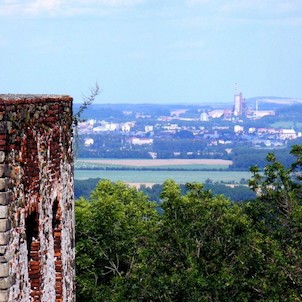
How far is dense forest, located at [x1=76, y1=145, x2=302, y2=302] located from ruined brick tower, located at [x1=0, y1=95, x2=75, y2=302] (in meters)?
7.97

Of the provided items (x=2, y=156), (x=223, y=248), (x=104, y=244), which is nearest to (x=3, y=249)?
(x=2, y=156)

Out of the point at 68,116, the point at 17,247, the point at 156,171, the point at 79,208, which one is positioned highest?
the point at 68,116

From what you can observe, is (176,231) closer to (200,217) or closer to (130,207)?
(200,217)

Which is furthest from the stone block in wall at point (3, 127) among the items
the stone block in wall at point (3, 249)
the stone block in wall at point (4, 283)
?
the stone block in wall at point (4, 283)

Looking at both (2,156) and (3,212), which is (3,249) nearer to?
(3,212)

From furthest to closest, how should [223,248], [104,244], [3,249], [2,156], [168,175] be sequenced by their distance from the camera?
[168,175] < [104,244] < [223,248] < [2,156] < [3,249]

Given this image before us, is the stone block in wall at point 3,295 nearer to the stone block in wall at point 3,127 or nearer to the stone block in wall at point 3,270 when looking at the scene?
the stone block in wall at point 3,270

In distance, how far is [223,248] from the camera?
2234 cm

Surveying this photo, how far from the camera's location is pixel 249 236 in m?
21.6

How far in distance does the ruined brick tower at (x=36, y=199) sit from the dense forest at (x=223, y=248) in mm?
7968

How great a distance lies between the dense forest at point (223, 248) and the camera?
2052cm

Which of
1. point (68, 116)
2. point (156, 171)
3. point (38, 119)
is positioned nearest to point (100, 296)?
A: point (68, 116)

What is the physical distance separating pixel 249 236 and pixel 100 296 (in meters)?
6.50

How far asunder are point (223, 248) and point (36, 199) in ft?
39.6
